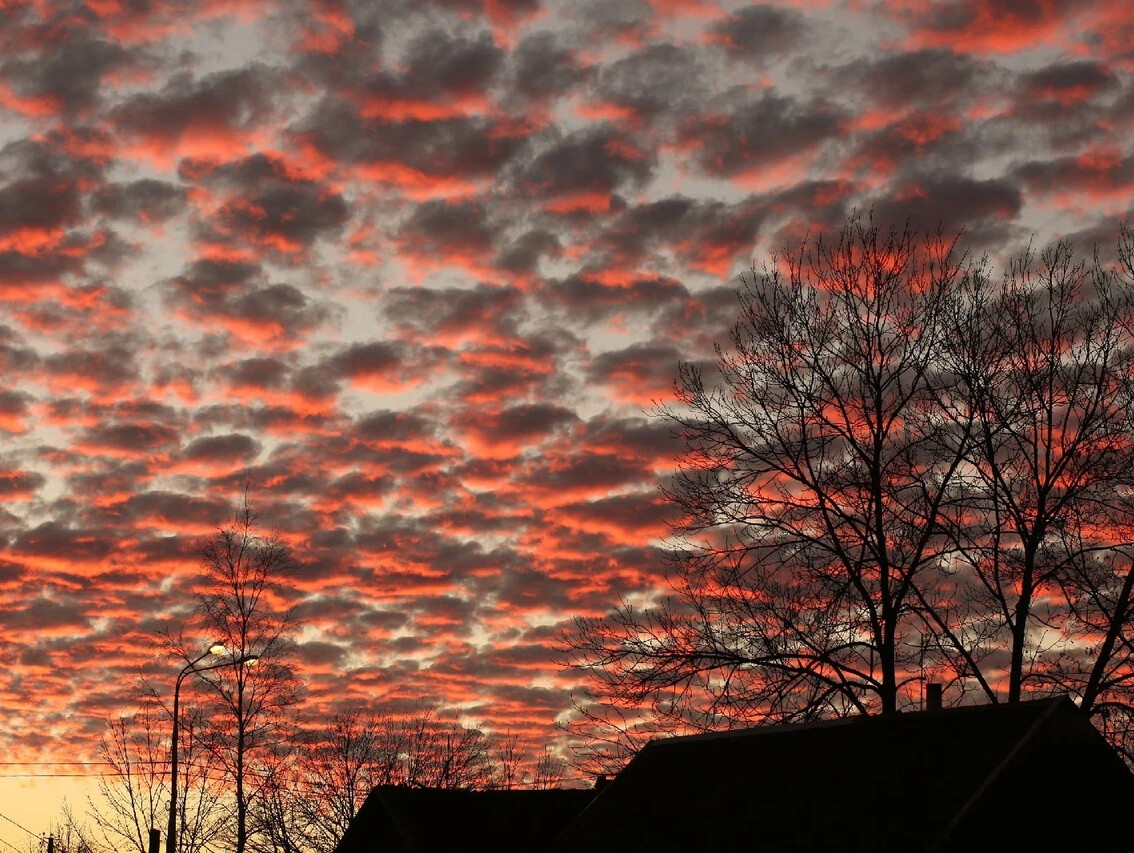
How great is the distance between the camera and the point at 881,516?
108 feet

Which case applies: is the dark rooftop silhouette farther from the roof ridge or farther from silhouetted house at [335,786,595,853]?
silhouetted house at [335,786,595,853]

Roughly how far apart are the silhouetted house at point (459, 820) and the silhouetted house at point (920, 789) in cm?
1655

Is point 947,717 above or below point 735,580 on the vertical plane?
below

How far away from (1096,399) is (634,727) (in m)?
12.7

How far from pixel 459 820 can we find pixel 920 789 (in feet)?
79.3

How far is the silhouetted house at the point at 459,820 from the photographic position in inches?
1746

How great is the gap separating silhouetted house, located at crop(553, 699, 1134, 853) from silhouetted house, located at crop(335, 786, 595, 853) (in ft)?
54.3

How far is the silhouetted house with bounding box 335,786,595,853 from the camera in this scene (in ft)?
145

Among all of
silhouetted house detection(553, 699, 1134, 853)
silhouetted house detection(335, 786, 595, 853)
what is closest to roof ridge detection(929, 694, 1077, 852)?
silhouetted house detection(553, 699, 1134, 853)

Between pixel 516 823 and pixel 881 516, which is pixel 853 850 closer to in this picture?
pixel 881 516

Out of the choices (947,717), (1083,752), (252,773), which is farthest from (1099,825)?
(252,773)

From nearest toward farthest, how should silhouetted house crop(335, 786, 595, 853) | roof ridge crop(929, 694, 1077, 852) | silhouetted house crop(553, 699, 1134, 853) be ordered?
roof ridge crop(929, 694, 1077, 852) → silhouetted house crop(553, 699, 1134, 853) → silhouetted house crop(335, 786, 595, 853)

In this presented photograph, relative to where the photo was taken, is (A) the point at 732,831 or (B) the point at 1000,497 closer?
(A) the point at 732,831

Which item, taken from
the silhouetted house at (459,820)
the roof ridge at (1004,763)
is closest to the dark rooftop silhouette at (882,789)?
the roof ridge at (1004,763)
